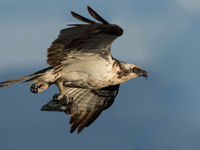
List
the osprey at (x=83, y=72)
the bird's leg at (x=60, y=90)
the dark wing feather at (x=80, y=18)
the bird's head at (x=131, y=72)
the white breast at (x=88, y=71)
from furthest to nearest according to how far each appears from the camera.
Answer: the bird's head at (x=131, y=72), the bird's leg at (x=60, y=90), the white breast at (x=88, y=71), the osprey at (x=83, y=72), the dark wing feather at (x=80, y=18)

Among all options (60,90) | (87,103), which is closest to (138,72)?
(87,103)

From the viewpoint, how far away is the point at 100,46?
13250 millimetres

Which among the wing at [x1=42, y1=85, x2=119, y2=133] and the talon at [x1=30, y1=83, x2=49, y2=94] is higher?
the talon at [x1=30, y1=83, x2=49, y2=94]

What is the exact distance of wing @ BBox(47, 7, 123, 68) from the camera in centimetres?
1205

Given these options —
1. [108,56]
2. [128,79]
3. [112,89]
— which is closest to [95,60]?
[108,56]

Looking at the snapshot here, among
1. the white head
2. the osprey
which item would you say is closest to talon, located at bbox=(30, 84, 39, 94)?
the osprey

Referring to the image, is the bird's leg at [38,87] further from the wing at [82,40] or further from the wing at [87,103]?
the wing at [87,103]

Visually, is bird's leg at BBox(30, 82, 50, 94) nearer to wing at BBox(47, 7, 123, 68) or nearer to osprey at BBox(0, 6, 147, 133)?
osprey at BBox(0, 6, 147, 133)

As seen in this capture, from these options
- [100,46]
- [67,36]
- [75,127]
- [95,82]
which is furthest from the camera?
[75,127]

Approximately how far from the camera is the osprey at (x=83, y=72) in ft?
40.5

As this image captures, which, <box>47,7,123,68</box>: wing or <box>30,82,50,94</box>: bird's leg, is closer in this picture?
<box>47,7,123,68</box>: wing

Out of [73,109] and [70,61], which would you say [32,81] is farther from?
[73,109]

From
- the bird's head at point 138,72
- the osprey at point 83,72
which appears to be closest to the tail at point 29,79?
the osprey at point 83,72

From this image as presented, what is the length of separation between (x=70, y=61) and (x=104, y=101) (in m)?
3.12
